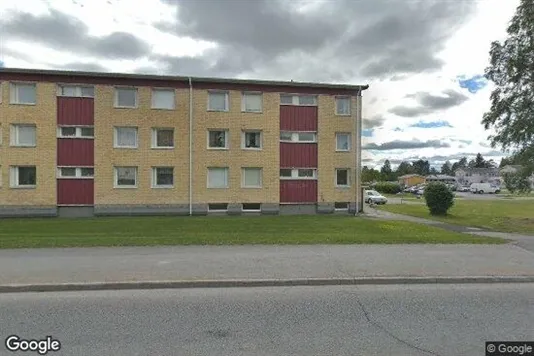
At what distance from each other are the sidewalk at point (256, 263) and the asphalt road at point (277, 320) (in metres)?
0.59

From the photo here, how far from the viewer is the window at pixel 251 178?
22438mm

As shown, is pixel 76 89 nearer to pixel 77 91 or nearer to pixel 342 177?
pixel 77 91

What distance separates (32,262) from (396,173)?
126m

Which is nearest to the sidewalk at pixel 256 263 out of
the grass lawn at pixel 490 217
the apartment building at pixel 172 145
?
the grass lawn at pixel 490 217

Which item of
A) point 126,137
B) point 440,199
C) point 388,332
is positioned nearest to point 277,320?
point 388,332

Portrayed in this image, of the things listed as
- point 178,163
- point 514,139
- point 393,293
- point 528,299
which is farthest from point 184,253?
point 514,139

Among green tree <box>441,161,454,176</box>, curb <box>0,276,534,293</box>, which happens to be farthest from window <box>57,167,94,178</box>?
green tree <box>441,161,454,176</box>

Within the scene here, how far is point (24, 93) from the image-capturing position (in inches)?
803

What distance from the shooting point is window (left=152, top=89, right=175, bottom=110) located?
850 inches

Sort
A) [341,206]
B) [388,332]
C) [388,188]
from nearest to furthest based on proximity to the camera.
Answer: [388,332] < [341,206] < [388,188]

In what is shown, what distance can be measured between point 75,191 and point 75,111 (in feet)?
15.1

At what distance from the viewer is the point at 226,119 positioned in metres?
22.0

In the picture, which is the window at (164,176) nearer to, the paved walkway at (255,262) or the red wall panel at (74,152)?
the red wall panel at (74,152)

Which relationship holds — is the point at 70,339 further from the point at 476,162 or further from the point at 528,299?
the point at 476,162
